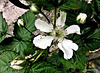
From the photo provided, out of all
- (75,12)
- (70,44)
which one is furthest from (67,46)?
(75,12)

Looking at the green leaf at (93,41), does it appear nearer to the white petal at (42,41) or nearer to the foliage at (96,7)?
the foliage at (96,7)

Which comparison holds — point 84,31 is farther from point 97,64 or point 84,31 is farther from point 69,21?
point 97,64

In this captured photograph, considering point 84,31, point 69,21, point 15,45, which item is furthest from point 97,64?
point 15,45

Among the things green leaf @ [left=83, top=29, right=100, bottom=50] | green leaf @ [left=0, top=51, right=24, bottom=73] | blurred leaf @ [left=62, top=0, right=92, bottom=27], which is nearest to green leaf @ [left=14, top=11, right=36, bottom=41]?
green leaf @ [left=0, top=51, right=24, bottom=73]

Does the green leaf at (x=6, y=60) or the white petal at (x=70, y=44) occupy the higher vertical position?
the white petal at (x=70, y=44)

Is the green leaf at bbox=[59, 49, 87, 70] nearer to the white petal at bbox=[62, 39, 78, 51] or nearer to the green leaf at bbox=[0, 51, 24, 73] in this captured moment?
the white petal at bbox=[62, 39, 78, 51]

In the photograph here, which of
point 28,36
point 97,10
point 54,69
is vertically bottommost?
point 54,69

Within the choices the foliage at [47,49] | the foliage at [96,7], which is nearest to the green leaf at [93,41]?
the foliage at [47,49]

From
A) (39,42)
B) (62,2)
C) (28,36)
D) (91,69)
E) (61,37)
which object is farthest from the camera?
(91,69)
